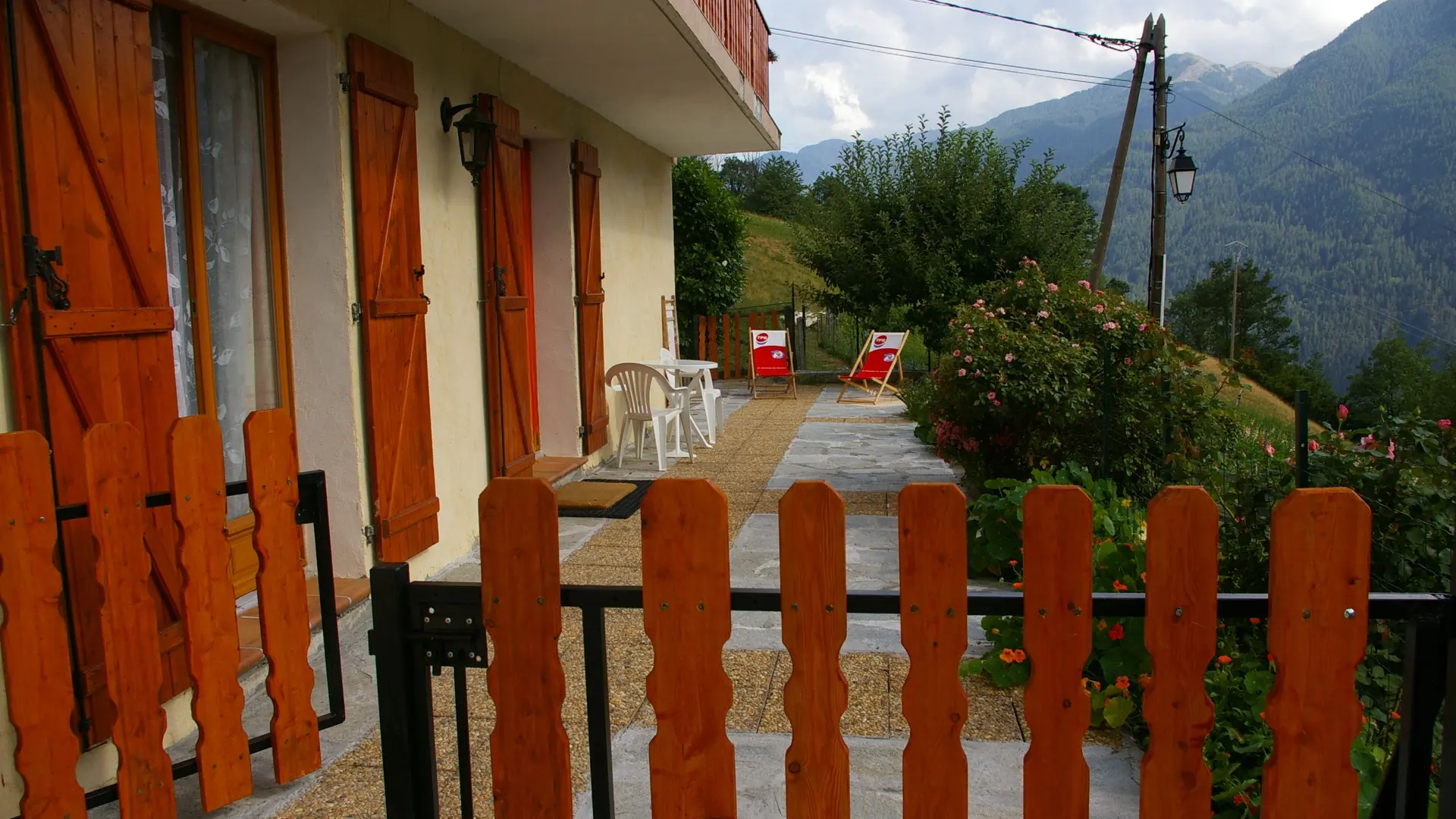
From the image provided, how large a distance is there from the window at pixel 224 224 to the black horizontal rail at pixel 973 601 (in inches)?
90.3

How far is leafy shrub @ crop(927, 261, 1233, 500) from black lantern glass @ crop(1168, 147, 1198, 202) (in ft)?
24.7

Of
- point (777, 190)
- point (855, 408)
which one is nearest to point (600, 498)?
point (855, 408)

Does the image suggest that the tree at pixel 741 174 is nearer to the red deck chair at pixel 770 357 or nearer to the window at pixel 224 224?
the red deck chair at pixel 770 357

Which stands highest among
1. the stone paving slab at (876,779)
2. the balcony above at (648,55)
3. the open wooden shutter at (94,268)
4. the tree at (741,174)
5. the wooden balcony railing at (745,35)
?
the tree at (741,174)

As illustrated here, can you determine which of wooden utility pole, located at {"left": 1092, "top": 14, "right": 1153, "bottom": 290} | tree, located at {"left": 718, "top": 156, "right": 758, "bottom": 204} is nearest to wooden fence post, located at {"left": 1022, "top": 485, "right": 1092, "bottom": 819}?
wooden utility pole, located at {"left": 1092, "top": 14, "right": 1153, "bottom": 290}

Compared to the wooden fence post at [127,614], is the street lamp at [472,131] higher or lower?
higher

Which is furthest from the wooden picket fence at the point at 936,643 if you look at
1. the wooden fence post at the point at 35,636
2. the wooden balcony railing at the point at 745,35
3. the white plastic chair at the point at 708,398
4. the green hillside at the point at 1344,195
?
the green hillside at the point at 1344,195

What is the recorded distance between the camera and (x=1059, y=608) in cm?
145

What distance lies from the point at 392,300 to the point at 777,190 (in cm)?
3891

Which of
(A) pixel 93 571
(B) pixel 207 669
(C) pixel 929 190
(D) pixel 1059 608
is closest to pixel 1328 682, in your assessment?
(D) pixel 1059 608

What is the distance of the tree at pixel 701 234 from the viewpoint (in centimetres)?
1491

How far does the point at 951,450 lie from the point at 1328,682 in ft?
15.8

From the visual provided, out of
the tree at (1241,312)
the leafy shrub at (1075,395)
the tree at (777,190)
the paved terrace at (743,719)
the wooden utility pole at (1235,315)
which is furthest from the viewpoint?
the tree at (1241,312)

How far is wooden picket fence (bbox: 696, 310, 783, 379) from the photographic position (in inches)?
579
